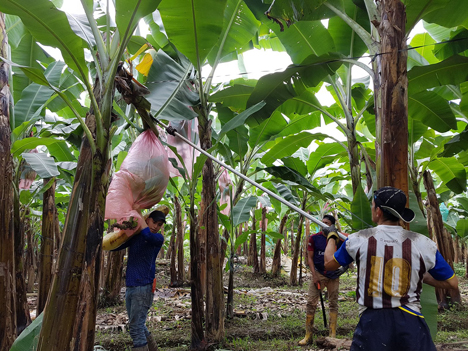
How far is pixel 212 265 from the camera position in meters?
4.40

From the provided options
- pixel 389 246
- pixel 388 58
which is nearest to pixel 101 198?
pixel 389 246

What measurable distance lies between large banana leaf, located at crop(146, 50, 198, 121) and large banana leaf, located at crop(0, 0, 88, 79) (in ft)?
3.54

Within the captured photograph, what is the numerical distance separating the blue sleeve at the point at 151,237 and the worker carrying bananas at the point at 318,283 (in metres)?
2.18

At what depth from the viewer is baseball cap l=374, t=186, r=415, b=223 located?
6.76 feet

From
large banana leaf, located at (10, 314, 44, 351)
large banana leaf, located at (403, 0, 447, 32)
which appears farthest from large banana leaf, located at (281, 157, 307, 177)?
large banana leaf, located at (10, 314, 44, 351)

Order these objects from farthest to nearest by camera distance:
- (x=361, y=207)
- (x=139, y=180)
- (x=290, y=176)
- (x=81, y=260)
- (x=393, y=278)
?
(x=290, y=176) < (x=361, y=207) < (x=139, y=180) < (x=393, y=278) < (x=81, y=260)

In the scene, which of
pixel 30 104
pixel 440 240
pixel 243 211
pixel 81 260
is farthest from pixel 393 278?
pixel 440 240

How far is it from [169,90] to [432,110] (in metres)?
3.45

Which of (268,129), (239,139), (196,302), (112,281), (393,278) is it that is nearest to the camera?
(393,278)

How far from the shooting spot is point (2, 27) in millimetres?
2797

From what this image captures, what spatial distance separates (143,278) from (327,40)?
3.59 metres

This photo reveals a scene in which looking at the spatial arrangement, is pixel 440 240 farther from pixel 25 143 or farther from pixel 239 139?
pixel 25 143

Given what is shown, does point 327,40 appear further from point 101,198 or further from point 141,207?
point 101,198

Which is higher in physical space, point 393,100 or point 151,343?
point 393,100
